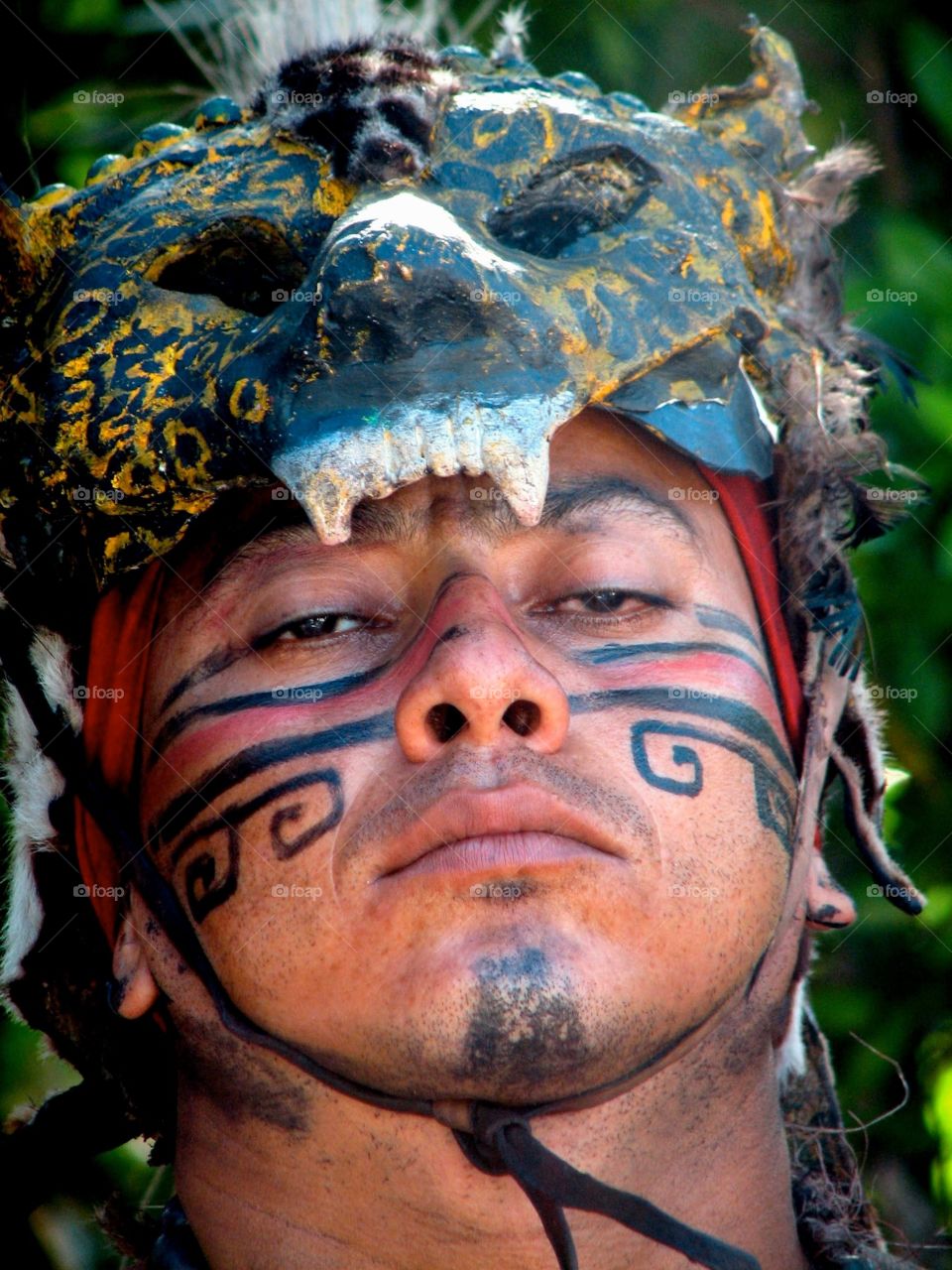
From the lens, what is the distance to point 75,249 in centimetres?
258

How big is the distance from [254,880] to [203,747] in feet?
0.79

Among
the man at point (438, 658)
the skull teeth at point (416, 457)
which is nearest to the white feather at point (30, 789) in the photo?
the man at point (438, 658)

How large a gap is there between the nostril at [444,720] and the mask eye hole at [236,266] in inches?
27.7

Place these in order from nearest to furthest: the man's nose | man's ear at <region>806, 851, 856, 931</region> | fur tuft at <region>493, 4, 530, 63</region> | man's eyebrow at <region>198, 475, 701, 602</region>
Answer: the man's nose
man's eyebrow at <region>198, 475, 701, 602</region>
man's ear at <region>806, 851, 856, 931</region>
fur tuft at <region>493, 4, 530, 63</region>

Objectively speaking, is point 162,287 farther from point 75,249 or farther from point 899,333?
point 899,333

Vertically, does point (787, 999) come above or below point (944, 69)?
below

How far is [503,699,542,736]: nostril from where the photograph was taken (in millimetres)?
2236

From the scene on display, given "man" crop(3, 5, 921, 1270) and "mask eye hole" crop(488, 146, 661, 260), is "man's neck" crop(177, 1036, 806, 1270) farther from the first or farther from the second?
"mask eye hole" crop(488, 146, 661, 260)

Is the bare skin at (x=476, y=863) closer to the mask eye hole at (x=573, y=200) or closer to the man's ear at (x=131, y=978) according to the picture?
the man's ear at (x=131, y=978)

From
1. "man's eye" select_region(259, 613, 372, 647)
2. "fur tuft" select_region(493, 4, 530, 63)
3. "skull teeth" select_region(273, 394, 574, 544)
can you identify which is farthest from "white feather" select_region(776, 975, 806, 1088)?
"fur tuft" select_region(493, 4, 530, 63)

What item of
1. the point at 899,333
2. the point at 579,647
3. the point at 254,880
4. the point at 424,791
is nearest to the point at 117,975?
the point at 254,880

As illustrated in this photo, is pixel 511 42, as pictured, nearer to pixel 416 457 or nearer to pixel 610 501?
pixel 610 501

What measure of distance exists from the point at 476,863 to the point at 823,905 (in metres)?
0.81

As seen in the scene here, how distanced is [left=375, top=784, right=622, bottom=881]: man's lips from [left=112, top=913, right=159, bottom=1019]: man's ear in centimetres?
59
